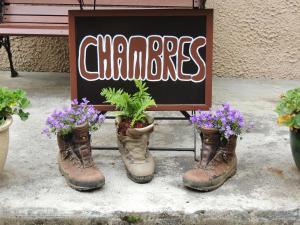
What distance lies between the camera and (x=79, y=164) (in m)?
2.52

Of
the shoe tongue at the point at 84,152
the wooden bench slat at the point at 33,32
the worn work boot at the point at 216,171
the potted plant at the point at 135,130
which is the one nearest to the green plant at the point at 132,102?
the potted plant at the point at 135,130

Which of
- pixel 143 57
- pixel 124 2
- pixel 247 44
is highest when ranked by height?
pixel 124 2

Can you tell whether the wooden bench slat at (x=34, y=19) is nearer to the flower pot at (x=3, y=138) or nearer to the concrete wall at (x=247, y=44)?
the concrete wall at (x=247, y=44)

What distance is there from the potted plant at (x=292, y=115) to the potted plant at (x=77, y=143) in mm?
849

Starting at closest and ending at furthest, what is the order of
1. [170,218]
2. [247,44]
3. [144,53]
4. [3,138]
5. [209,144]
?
[170,218] → [3,138] → [209,144] → [144,53] → [247,44]

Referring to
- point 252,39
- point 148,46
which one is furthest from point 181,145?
point 252,39

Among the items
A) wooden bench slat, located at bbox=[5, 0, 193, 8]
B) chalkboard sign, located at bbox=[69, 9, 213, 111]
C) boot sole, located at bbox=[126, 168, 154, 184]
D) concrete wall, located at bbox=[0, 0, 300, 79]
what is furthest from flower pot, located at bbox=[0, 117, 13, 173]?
concrete wall, located at bbox=[0, 0, 300, 79]

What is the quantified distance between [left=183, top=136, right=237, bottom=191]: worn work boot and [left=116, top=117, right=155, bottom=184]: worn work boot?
0.20 metres

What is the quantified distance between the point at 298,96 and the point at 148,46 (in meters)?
0.77

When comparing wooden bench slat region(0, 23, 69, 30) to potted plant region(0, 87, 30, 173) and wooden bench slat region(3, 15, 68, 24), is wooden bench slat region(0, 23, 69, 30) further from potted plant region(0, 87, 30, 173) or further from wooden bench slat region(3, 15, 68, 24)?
potted plant region(0, 87, 30, 173)

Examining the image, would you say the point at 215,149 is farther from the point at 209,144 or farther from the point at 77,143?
the point at 77,143

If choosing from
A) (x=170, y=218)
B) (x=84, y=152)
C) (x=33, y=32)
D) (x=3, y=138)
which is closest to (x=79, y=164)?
(x=84, y=152)

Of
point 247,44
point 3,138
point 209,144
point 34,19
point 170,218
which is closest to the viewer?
point 170,218

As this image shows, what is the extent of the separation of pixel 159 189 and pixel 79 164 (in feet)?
1.29
